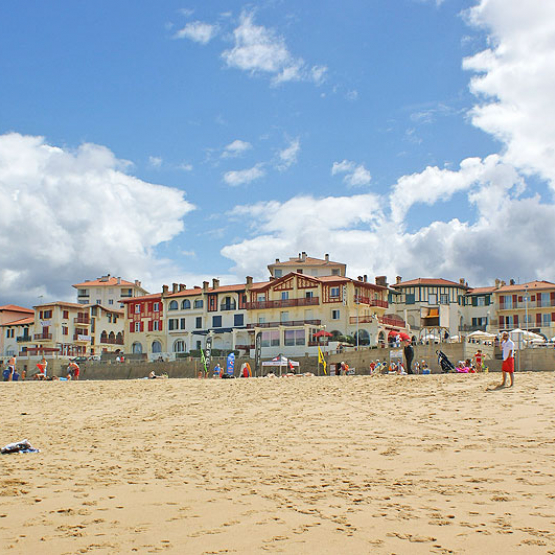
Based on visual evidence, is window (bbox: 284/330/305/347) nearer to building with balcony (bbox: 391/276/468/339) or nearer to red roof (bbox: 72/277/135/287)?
building with balcony (bbox: 391/276/468/339)

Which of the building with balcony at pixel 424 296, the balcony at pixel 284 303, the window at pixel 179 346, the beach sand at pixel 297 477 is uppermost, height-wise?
the building with balcony at pixel 424 296

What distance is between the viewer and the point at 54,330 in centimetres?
7962

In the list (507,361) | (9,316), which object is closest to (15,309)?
(9,316)

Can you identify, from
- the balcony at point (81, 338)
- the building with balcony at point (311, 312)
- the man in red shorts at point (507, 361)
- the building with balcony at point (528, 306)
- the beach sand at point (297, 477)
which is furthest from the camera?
the balcony at point (81, 338)

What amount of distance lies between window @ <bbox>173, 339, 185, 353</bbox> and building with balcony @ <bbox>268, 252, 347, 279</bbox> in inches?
627

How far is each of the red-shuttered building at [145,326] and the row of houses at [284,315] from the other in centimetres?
11

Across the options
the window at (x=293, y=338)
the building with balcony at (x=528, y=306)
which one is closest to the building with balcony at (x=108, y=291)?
the window at (x=293, y=338)

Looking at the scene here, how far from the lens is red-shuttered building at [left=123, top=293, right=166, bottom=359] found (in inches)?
2847

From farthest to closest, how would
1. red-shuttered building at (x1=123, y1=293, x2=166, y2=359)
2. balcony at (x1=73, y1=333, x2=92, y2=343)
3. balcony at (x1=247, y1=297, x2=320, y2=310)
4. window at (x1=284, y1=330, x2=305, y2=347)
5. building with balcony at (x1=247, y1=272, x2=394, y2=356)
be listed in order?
balcony at (x1=73, y1=333, x2=92, y2=343), red-shuttered building at (x1=123, y1=293, x2=166, y2=359), balcony at (x1=247, y1=297, x2=320, y2=310), window at (x1=284, y1=330, x2=305, y2=347), building with balcony at (x1=247, y1=272, x2=394, y2=356)

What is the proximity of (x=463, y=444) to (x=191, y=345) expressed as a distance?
59711 millimetres

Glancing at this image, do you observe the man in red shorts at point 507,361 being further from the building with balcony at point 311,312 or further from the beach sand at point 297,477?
the building with balcony at point 311,312

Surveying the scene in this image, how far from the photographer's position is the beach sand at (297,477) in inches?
236

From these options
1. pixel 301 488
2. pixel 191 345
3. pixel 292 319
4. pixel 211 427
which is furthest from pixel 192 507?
pixel 191 345

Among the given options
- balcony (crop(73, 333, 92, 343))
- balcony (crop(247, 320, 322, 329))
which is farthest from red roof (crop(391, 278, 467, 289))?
balcony (crop(73, 333, 92, 343))
